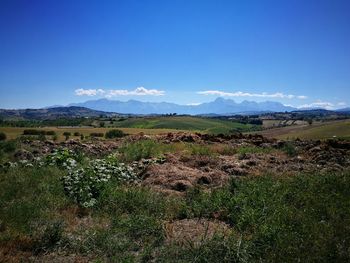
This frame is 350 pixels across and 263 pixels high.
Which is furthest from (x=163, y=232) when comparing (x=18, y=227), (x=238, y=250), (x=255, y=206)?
(x=18, y=227)

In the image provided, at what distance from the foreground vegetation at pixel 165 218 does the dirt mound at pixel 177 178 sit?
2.02 ft

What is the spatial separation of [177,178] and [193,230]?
12.6ft

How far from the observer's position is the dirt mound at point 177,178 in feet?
32.1

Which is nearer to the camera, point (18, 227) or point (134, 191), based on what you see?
point (18, 227)

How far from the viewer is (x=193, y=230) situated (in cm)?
664

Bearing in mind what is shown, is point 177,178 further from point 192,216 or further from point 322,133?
point 322,133

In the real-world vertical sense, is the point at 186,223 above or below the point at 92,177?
Result: below

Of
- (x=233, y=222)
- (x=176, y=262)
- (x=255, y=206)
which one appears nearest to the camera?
(x=176, y=262)

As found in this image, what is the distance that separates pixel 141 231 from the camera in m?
6.39

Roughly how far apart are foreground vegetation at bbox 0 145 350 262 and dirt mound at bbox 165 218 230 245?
0.25ft

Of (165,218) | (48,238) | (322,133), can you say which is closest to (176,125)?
(322,133)

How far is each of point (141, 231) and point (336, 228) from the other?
3499 mm

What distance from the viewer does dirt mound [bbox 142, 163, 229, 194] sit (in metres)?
9.80

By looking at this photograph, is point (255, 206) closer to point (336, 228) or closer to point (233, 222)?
point (233, 222)
